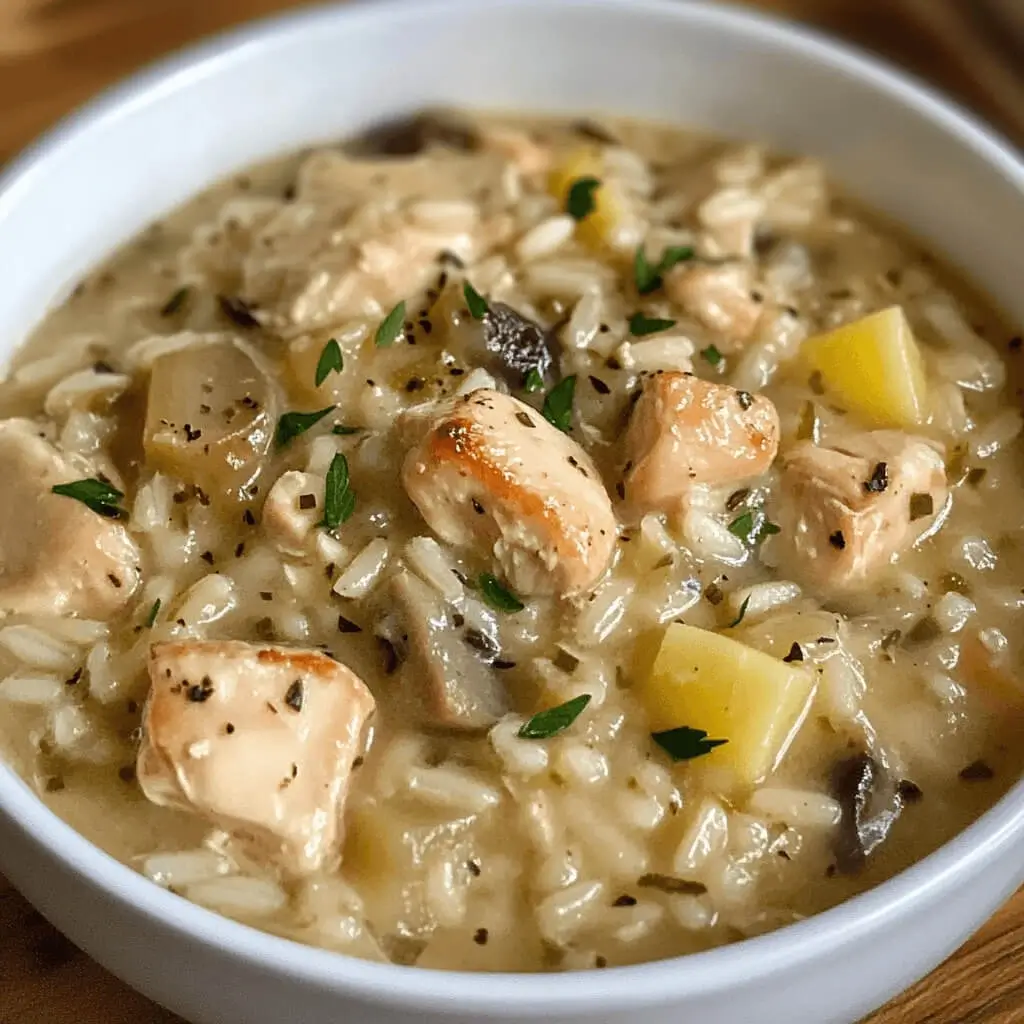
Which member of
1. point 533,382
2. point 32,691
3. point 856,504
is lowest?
point 32,691

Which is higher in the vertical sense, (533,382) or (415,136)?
(533,382)

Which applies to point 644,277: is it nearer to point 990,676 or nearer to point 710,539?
point 710,539

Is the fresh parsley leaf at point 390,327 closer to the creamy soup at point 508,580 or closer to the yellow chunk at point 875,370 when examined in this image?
the creamy soup at point 508,580

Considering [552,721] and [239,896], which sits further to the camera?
[552,721]

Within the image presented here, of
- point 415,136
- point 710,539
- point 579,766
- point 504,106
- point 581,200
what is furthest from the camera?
point 504,106

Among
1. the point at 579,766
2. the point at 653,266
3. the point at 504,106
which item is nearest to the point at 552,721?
the point at 579,766

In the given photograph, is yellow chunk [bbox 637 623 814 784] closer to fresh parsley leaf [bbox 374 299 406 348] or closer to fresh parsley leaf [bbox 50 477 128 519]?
fresh parsley leaf [bbox 374 299 406 348]

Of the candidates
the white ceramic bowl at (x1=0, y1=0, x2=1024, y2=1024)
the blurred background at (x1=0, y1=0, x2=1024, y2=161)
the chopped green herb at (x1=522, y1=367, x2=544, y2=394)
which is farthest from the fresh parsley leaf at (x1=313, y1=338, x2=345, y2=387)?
the blurred background at (x1=0, y1=0, x2=1024, y2=161)

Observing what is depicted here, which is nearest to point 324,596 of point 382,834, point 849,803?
point 382,834

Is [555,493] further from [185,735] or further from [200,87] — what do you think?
[200,87]
